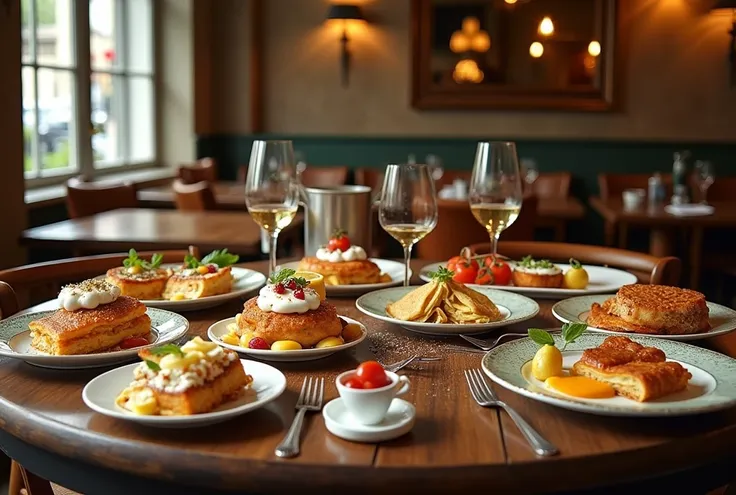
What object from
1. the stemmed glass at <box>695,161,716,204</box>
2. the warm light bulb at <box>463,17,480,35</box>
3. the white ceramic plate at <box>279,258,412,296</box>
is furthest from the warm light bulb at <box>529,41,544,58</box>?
the white ceramic plate at <box>279,258,412,296</box>

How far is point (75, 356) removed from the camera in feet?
4.06

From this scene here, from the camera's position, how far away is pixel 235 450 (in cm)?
98

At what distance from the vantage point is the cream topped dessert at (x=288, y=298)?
1.32 metres

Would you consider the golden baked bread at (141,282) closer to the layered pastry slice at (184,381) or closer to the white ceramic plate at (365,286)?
the white ceramic plate at (365,286)

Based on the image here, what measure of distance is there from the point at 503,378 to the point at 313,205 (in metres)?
1.00

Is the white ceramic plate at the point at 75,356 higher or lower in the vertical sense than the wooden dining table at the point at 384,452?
higher

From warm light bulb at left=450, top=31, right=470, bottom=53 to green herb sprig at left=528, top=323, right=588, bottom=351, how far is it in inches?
230

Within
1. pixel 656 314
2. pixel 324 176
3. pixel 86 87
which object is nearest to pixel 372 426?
pixel 656 314

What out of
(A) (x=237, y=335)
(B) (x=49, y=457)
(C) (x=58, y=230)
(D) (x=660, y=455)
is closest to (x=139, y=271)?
(A) (x=237, y=335)

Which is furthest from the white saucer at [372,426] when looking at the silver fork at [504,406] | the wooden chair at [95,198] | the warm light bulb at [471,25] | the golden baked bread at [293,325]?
the warm light bulb at [471,25]

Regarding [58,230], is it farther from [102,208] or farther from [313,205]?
[313,205]

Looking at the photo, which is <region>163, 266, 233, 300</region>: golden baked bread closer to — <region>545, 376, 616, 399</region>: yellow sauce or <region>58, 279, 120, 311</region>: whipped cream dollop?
<region>58, 279, 120, 311</region>: whipped cream dollop

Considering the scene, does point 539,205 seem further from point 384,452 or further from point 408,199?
point 384,452

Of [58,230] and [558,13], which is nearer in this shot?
[58,230]
